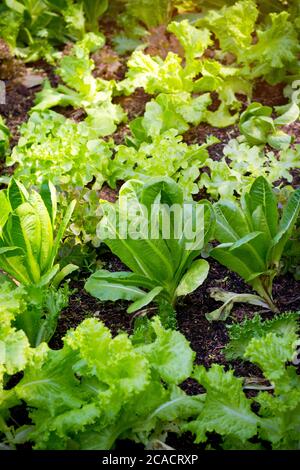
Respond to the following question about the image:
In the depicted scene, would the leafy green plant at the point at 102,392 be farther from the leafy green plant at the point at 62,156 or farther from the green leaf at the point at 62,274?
the leafy green plant at the point at 62,156

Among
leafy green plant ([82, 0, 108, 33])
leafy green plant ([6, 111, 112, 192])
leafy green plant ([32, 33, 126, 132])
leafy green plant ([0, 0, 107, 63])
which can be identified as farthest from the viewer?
leafy green plant ([82, 0, 108, 33])

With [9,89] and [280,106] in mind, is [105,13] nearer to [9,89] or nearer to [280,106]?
[9,89]

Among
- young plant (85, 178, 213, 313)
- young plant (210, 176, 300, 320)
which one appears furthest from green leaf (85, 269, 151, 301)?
young plant (210, 176, 300, 320)

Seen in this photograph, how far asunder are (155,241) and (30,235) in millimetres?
512

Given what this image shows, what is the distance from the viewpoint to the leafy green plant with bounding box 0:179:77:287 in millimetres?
2594

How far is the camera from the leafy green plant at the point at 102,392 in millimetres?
2078

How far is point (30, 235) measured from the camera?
2.64m

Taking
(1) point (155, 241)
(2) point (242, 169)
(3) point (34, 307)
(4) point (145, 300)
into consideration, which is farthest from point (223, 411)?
(2) point (242, 169)

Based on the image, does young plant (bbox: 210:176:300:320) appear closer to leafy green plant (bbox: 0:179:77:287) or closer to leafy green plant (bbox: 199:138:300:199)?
leafy green plant (bbox: 199:138:300:199)

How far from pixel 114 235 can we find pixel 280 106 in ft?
5.26

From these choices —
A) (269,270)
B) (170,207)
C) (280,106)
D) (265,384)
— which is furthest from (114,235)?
(280,106)

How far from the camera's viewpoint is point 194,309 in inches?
108

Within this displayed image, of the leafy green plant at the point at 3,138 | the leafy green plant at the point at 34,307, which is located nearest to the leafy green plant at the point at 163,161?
the leafy green plant at the point at 3,138

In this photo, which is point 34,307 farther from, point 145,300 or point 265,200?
point 265,200
